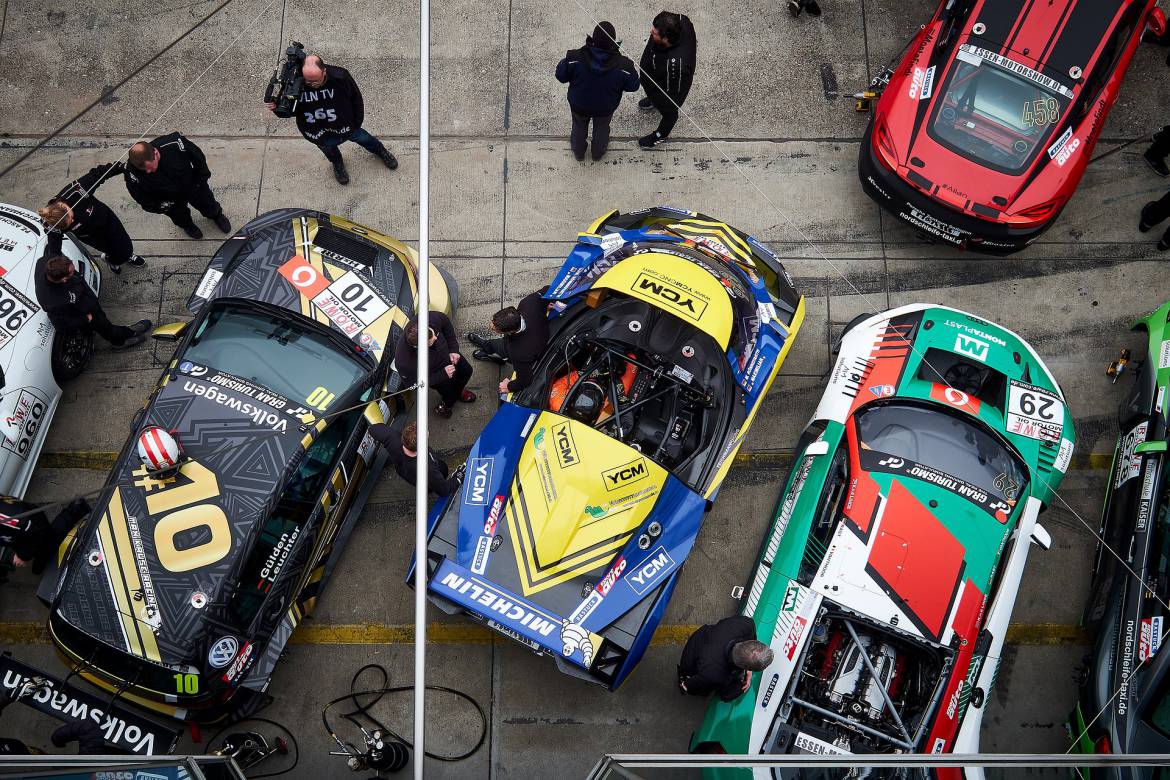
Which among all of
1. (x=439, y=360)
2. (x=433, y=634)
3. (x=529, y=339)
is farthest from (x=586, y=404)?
(x=433, y=634)

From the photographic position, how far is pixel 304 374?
6199mm

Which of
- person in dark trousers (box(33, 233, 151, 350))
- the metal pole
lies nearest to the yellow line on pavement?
the metal pole

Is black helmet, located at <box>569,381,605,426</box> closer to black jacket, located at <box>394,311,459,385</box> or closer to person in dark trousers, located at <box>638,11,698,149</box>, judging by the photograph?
black jacket, located at <box>394,311,459,385</box>

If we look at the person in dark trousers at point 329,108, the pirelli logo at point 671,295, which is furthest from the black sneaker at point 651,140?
the person in dark trousers at point 329,108

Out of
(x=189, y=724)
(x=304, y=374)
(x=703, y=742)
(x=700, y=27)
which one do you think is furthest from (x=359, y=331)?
(x=700, y=27)

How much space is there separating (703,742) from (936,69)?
5.55m

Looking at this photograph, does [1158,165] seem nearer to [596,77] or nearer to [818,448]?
[818,448]

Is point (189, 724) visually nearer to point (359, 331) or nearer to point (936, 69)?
point (359, 331)

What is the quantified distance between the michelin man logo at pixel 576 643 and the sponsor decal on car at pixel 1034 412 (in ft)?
10.6

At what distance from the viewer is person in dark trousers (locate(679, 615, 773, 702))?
5.46m

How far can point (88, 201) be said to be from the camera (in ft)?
22.1

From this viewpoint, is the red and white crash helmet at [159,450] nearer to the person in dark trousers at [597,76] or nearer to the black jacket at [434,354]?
the black jacket at [434,354]

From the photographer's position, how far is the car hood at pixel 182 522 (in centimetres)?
562

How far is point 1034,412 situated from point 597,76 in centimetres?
412
